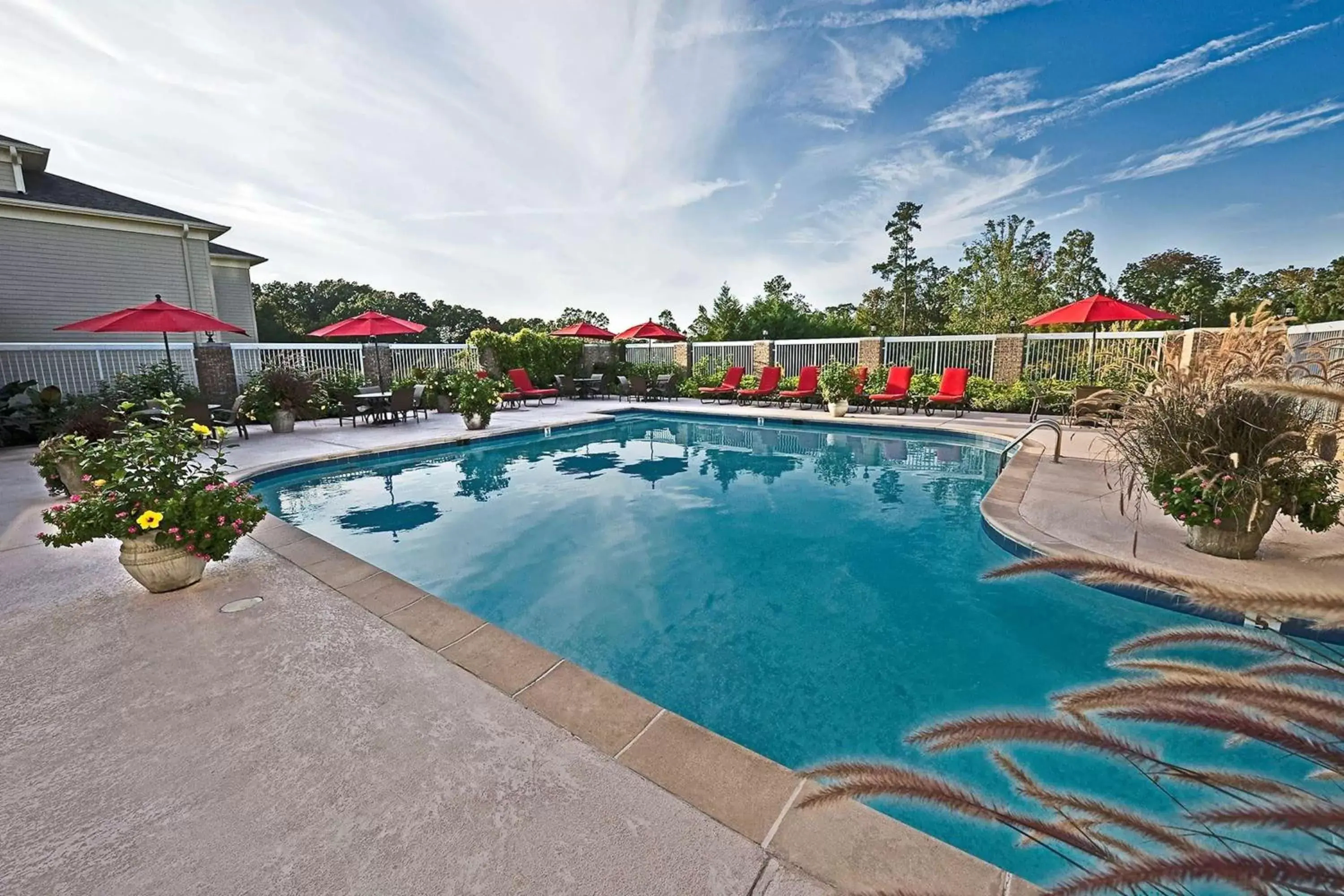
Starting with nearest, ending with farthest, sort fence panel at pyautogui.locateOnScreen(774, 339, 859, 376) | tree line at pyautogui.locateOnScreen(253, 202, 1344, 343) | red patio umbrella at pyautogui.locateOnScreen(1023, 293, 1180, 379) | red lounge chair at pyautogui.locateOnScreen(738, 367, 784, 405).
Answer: red patio umbrella at pyautogui.locateOnScreen(1023, 293, 1180, 379)
red lounge chair at pyautogui.locateOnScreen(738, 367, 784, 405)
fence panel at pyautogui.locateOnScreen(774, 339, 859, 376)
tree line at pyautogui.locateOnScreen(253, 202, 1344, 343)

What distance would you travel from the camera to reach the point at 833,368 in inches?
470

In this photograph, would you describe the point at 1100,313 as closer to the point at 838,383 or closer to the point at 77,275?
the point at 838,383

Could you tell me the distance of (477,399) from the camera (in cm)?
1017

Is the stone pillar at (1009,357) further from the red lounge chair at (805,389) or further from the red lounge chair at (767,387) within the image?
the red lounge chair at (767,387)

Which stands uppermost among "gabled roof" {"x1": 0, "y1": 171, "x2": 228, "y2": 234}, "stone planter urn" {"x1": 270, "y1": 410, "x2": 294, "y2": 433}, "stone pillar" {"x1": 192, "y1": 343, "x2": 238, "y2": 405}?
"gabled roof" {"x1": 0, "y1": 171, "x2": 228, "y2": 234}

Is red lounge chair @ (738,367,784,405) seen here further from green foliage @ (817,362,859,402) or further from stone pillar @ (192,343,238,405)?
stone pillar @ (192,343,238,405)

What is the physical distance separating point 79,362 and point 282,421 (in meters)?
3.90

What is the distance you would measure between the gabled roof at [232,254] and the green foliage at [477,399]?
11567 mm

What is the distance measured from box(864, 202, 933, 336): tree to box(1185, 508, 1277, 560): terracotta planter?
34.7 metres

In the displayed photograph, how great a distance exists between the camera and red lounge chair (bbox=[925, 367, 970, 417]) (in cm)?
1120

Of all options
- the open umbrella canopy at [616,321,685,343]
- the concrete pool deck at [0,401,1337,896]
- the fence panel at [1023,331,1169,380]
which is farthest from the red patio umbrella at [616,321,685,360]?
the concrete pool deck at [0,401,1337,896]

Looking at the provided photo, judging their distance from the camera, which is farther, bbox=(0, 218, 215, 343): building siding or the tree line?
the tree line

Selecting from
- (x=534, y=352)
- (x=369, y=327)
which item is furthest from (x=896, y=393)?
(x=369, y=327)

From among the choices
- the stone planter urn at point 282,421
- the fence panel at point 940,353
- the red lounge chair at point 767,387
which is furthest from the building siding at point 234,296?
the fence panel at point 940,353
